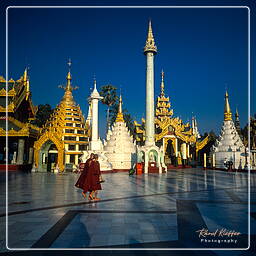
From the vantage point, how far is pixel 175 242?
4.45 metres

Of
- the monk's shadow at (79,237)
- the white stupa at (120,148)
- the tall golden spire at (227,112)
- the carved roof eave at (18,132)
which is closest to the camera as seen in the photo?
the monk's shadow at (79,237)

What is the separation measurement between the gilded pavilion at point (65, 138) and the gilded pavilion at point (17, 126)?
2266 mm

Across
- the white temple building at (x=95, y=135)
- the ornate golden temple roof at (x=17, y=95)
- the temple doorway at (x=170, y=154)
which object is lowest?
the temple doorway at (x=170, y=154)

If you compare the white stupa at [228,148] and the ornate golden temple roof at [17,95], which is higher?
the ornate golden temple roof at [17,95]

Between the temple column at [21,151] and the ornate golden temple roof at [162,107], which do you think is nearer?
the temple column at [21,151]

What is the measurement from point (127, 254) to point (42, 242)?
5.38 feet

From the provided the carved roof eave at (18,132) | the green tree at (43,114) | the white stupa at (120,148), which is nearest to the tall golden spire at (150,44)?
the white stupa at (120,148)

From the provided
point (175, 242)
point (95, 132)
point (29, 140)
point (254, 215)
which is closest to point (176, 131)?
point (95, 132)

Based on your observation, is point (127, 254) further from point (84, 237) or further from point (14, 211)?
point (14, 211)

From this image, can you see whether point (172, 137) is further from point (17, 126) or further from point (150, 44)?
point (17, 126)

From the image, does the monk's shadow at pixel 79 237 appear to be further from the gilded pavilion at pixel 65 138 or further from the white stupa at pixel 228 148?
the white stupa at pixel 228 148

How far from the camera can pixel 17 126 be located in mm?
29062

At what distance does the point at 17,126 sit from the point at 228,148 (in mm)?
28157

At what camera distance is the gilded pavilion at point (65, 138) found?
2628 cm
